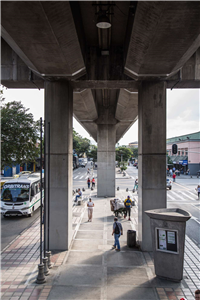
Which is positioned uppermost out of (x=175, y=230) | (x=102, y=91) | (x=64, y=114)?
(x=102, y=91)

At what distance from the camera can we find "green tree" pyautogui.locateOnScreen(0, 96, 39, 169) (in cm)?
1493

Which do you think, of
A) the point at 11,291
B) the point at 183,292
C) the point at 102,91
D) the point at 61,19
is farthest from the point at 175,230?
the point at 102,91

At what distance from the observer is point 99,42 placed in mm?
9609

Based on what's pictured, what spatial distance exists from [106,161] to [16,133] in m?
12.3

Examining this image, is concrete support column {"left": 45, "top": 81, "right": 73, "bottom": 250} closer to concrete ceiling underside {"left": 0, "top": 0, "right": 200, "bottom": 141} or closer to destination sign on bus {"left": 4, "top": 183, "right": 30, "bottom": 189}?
concrete ceiling underside {"left": 0, "top": 0, "right": 200, "bottom": 141}

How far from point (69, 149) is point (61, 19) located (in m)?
5.93

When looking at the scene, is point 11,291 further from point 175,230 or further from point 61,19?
point 61,19

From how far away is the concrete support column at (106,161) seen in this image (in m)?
25.4

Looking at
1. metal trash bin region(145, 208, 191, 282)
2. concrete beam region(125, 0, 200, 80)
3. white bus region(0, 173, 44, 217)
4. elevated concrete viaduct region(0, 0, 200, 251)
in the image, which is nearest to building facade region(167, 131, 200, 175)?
white bus region(0, 173, 44, 217)

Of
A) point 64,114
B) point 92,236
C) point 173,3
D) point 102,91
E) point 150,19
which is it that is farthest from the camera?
point 102,91

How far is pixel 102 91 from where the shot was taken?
1797cm

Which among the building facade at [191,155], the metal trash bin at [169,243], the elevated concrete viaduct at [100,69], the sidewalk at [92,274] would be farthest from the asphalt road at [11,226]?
the building facade at [191,155]

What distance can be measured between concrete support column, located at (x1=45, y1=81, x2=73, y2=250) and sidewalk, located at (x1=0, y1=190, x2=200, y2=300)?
897 millimetres

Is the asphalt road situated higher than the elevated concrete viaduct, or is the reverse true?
the elevated concrete viaduct
